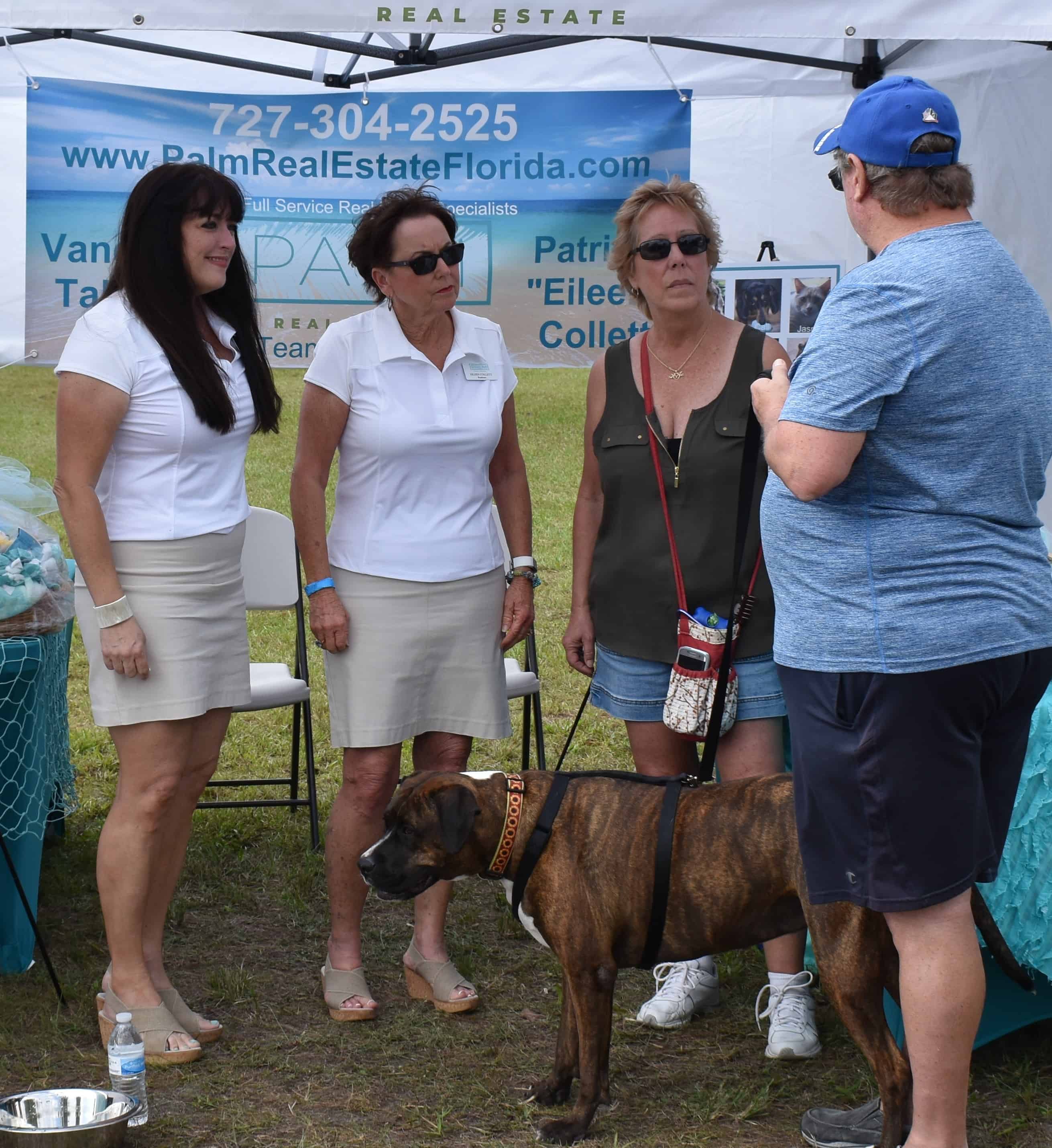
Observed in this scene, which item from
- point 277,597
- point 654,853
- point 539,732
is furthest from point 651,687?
point 277,597

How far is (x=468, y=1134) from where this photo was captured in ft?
9.39

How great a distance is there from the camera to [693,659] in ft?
10.2

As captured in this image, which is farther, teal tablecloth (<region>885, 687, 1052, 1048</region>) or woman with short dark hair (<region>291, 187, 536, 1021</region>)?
woman with short dark hair (<region>291, 187, 536, 1021</region>)

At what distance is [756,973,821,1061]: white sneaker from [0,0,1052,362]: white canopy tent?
2387mm

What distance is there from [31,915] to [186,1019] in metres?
0.50

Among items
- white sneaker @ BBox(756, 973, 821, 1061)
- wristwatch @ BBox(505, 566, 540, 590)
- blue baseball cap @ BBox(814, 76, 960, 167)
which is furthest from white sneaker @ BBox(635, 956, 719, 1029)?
blue baseball cap @ BBox(814, 76, 960, 167)

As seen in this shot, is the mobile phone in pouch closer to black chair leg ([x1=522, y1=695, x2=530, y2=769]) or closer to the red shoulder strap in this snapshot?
the red shoulder strap

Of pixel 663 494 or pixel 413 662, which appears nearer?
pixel 663 494

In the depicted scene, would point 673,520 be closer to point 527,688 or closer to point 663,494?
point 663,494

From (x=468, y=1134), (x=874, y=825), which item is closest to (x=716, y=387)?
(x=874, y=825)

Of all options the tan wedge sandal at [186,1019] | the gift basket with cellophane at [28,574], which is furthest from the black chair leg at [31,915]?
the gift basket with cellophane at [28,574]

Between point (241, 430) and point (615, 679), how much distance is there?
1065 millimetres

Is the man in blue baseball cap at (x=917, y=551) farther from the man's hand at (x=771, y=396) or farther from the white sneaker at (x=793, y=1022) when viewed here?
the white sneaker at (x=793, y=1022)

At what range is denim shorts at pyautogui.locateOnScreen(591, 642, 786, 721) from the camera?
3193 mm
